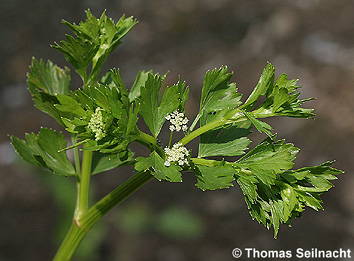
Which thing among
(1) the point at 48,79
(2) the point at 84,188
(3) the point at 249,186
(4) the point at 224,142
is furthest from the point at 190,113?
(3) the point at 249,186

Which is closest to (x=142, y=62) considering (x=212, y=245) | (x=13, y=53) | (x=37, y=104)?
(x=13, y=53)

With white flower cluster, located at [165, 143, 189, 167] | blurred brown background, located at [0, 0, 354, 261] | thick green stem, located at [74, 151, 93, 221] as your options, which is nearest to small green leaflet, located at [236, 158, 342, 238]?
white flower cluster, located at [165, 143, 189, 167]

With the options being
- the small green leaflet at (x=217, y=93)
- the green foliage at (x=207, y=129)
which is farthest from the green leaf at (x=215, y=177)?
the small green leaflet at (x=217, y=93)

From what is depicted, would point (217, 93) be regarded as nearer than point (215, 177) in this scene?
No

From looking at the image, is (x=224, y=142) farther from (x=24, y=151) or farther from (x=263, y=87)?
(x=24, y=151)

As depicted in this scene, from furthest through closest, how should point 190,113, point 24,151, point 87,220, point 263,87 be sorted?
point 190,113 < point 24,151 < point 87,220 < point 263,87

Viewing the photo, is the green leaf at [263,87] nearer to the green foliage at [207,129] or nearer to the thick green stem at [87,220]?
the green foliage at [207,129]

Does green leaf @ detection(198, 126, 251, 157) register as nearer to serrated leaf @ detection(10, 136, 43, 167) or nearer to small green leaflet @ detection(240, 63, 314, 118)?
small green leaflet @ detection(240, 63, 314, 118)
